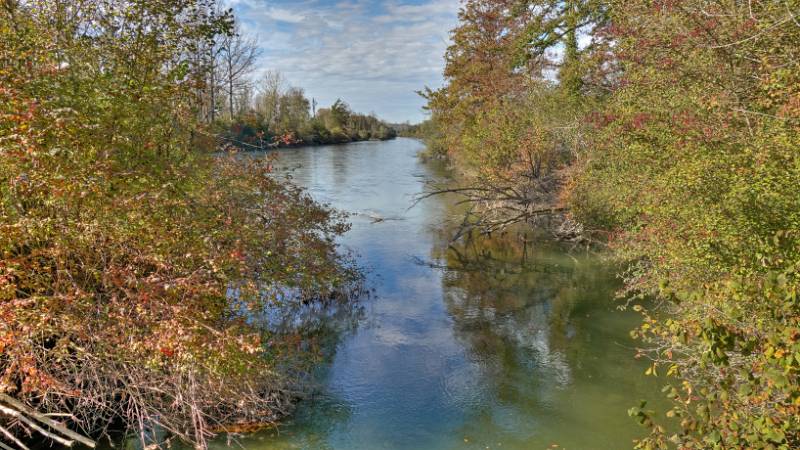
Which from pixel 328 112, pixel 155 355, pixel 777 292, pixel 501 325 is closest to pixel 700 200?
pixel 777 292

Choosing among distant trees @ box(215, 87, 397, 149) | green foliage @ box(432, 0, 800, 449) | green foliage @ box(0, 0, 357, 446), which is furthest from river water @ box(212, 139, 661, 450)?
distant trees @ box(215, 87, 397, 149)

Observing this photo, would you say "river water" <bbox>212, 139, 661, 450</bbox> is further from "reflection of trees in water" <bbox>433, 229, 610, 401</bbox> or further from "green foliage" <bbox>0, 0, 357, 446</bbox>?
"green foliage" <bbox>0, 0, 357, 446</bbox>

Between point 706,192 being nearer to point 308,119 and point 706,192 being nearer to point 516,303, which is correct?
point 516,303

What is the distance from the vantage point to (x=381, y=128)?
322 ft

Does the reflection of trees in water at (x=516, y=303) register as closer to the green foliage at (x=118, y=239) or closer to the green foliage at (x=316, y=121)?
the green foliage at (x=118, y=239)

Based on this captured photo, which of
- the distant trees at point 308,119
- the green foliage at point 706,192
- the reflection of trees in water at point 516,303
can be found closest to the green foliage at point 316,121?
the distant trees at point 308,119

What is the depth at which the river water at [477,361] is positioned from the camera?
841 cm

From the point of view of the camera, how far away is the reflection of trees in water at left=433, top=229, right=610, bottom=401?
10.6 m

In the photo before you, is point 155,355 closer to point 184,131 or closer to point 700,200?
point 184,131

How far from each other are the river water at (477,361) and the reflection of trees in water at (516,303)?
4cm

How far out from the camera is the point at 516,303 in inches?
565

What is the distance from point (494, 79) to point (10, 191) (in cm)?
2358

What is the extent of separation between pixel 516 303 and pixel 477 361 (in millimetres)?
3874

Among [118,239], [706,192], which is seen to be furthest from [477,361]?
[118,239]
